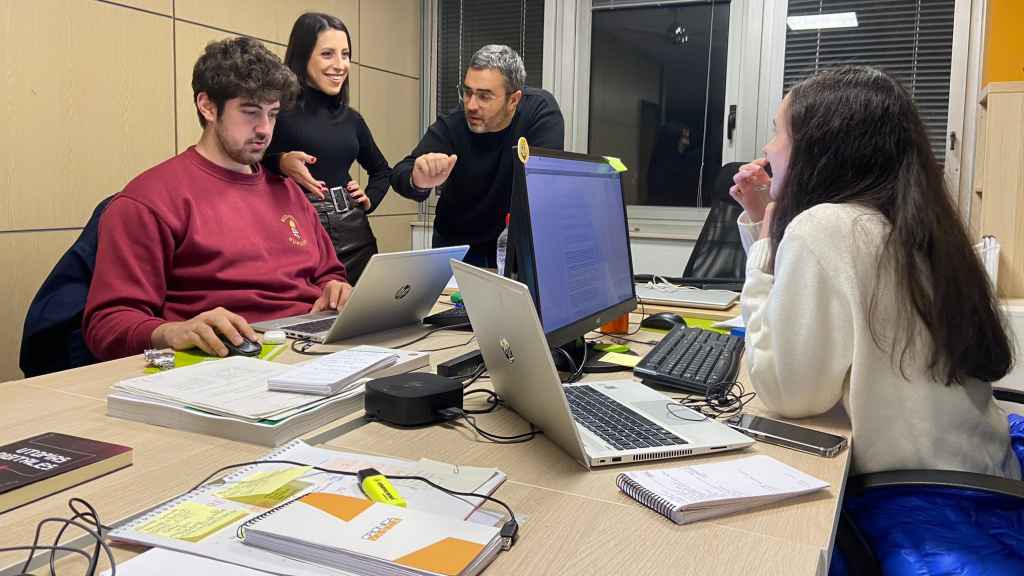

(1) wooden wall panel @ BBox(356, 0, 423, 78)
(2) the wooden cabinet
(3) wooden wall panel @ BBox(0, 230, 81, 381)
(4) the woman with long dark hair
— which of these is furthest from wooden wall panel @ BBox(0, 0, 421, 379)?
(2) the wooden cabinet

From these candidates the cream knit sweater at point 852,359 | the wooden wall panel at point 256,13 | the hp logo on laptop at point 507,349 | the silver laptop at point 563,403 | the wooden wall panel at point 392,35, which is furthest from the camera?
the wooden wall panel at point 392,35

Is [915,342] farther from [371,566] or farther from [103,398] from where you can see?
[103,398]

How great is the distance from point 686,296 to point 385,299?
3.51ft

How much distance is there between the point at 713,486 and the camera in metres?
0.89

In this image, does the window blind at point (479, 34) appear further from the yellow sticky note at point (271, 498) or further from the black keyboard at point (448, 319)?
the yellow sticky note at point (271, 498)

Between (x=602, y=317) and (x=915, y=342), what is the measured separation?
1.84 ft

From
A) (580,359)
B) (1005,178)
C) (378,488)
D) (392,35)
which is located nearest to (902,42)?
(1005,178)

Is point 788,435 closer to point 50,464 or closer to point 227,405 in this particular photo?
point 227,405

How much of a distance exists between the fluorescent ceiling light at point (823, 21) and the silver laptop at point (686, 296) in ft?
6.86

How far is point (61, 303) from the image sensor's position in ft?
5.77

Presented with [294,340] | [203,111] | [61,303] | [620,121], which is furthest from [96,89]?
[620,121]

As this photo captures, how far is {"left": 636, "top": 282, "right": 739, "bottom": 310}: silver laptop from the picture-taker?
228cm

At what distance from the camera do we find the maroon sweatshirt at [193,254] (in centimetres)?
169

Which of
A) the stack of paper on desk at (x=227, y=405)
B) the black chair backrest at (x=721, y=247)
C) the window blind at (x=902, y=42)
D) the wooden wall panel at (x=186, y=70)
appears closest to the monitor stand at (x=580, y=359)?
the stack of paper on desk at (x=227, y=405)
